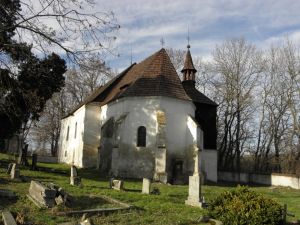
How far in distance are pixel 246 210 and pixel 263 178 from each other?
1001 inches

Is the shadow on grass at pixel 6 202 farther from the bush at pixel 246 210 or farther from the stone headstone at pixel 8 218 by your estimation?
the bush at pixel 246 210

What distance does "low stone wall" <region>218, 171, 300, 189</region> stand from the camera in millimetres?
31812

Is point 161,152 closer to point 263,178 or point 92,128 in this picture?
point 92,128

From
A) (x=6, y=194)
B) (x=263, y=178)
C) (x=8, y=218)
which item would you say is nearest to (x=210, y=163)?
(x=263, y=178)

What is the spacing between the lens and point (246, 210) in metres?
11.6

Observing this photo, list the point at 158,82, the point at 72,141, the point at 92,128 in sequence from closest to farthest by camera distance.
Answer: the point at 158,82 < the point at 92,128 < the point at 72,141

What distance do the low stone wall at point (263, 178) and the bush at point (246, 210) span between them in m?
21.0

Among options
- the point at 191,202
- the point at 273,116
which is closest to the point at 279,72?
the point at 273,116

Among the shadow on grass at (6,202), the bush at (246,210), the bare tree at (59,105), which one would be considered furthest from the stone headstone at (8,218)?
the bare tree at (59,105)

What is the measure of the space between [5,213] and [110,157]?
18.9 m

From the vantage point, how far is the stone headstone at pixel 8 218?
9.44m

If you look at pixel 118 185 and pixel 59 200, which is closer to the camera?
pixel 59 200

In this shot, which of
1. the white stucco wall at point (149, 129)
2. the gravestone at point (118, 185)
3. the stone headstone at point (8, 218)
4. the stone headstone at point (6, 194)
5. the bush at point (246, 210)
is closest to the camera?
the stone headstone at point (8, 218)

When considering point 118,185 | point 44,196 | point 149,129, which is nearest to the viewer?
point 44,196
